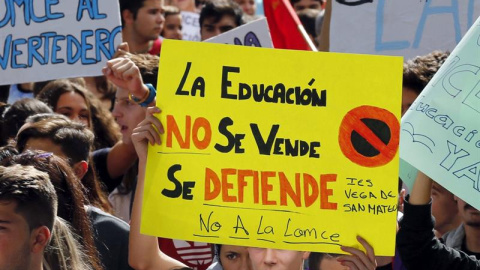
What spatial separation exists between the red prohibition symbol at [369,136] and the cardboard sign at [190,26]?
629 centimetres

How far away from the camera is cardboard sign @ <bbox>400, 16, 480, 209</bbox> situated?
3.50m

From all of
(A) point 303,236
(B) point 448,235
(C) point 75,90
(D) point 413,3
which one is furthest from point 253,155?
(C) point 75,90

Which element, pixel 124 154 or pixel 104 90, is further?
pixel 104 90

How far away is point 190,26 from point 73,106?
407cm

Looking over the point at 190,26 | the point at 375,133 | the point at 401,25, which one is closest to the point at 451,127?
the point at 375,133

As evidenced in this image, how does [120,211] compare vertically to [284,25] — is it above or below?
below

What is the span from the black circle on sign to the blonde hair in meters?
0.98

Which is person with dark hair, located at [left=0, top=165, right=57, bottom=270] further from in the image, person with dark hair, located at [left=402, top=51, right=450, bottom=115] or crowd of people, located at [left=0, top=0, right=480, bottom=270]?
person with dark hair, located at [left=402, top=51, right=450, bottom=115]

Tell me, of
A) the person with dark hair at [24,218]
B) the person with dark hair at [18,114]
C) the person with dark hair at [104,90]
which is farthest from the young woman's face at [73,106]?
the person with dark hair at [24,218]

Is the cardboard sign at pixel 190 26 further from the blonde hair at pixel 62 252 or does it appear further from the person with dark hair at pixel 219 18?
the blonde hair at pixel 62 252

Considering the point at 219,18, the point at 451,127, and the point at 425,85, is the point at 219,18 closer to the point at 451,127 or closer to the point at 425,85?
the point at 425,85

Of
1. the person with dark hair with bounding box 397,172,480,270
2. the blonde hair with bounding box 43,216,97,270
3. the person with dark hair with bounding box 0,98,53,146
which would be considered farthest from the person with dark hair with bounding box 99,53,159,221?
the person with dark hair with bounding box 397,172,480,270

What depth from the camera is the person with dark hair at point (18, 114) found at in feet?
18.0

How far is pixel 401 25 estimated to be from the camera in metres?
5.50
